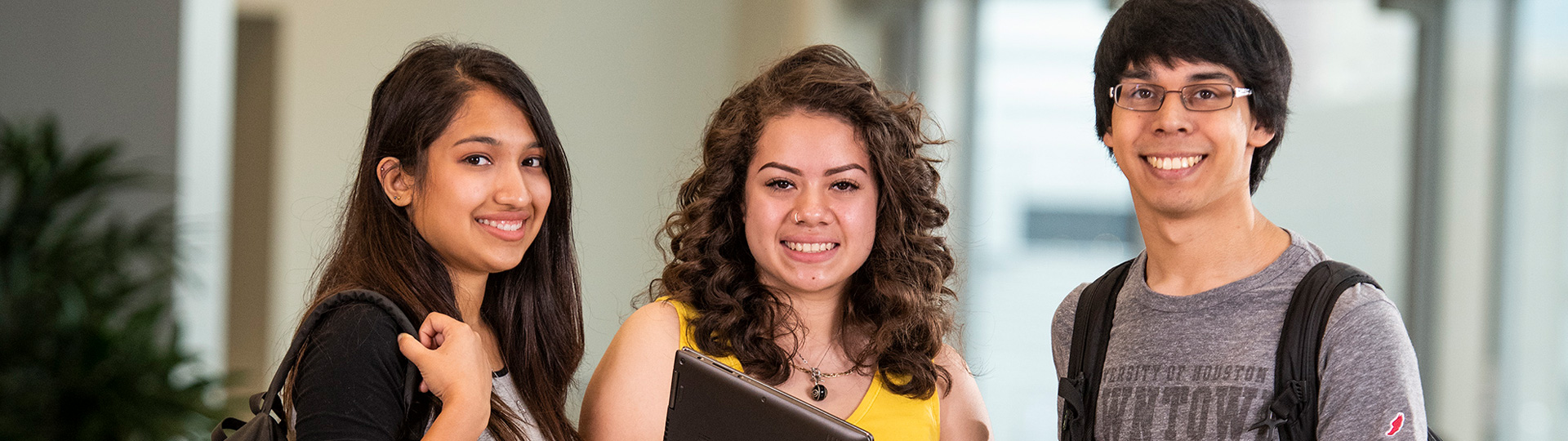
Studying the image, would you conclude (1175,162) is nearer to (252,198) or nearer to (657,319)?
(657,319)

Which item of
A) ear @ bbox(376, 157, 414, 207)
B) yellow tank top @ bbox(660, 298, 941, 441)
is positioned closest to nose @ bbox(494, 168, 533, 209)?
ear @ bbox(376, 157, 414, 207)

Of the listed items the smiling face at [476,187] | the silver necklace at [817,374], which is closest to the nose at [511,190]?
the smiling face at [476,187]

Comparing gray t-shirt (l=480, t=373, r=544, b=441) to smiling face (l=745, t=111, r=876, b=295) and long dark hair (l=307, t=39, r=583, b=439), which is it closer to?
long dark hair (l=307, t=39, r=583, b=439)

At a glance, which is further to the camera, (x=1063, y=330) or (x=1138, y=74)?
(x=1063, y=330)

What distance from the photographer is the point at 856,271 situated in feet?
5.96

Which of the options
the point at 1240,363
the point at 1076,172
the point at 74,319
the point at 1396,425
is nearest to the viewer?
the point at 1396,425

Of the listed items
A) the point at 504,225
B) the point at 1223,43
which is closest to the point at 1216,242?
the point at 1223,43

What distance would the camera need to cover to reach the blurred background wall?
3520 millimetres

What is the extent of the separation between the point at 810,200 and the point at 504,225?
44cm

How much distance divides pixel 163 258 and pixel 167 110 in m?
0.65

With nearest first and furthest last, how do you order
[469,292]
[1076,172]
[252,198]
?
[469,292], [252,198], [1076,172]

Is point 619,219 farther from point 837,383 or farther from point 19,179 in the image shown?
point 837,383

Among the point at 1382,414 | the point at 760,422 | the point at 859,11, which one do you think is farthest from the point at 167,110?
the point at 1382,414

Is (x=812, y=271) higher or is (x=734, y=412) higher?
(x=812, y=271)
